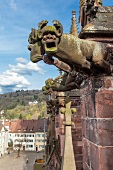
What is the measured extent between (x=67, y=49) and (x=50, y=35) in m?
0.21

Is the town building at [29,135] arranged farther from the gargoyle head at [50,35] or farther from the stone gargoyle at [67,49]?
the gargoyle head at [50,35]

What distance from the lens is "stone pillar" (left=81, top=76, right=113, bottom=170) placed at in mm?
1716

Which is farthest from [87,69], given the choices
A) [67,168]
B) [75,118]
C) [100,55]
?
[75,118]

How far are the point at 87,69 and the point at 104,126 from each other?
52cm

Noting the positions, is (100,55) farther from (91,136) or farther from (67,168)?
(67,168)

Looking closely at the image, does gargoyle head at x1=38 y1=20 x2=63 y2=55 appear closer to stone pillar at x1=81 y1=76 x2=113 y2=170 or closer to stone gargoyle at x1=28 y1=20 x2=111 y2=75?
stone gargoyle at x1=28 y1=20 x2=111 y2=75

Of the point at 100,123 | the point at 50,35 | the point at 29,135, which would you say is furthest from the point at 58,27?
the point at 29,135

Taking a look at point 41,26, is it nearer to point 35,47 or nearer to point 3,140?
point 35,47

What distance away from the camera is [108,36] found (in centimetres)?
196

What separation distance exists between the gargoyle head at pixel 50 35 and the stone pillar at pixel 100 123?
0.55m

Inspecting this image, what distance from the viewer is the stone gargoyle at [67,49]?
155 cm

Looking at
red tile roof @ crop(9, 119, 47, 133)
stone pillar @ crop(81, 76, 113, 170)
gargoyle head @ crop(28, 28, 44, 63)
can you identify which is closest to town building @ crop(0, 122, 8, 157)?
red tile roof @ crop(9, 119, 47, 133)

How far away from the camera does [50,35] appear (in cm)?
152

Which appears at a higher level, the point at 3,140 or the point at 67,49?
the point at 67,49
